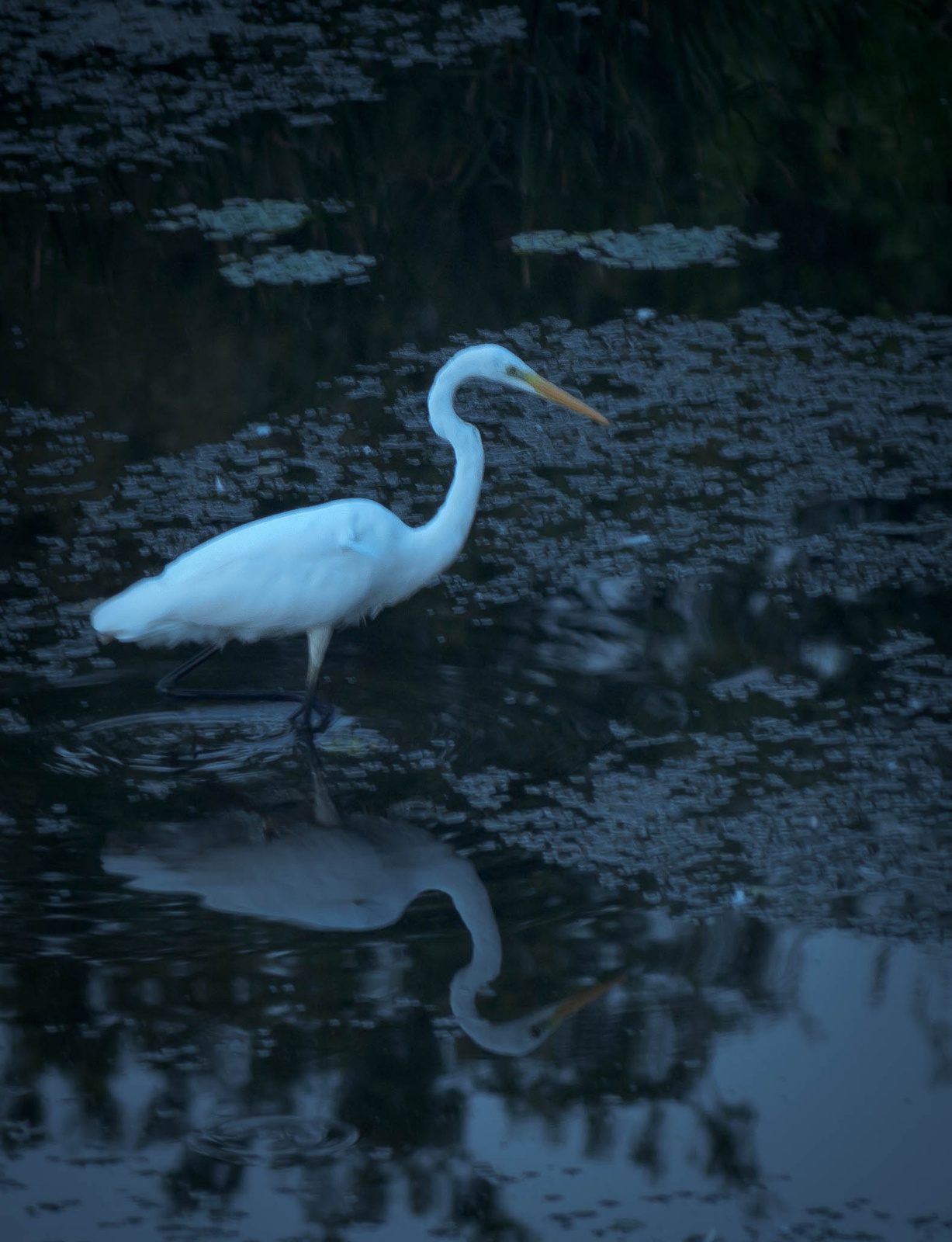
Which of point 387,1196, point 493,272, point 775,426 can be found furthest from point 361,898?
point 493,272

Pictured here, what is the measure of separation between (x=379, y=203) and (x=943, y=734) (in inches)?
188

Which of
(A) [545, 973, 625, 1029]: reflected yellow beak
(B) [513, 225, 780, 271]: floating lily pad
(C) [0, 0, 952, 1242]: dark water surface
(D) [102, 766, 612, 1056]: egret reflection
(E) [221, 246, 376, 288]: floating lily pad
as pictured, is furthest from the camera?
(B) [513, 225, 780, 271]: floating lily pad

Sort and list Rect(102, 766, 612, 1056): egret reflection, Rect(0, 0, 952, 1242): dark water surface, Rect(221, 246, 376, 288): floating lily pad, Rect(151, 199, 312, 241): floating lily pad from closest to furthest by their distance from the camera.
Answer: Rect(0, 0, 952, 1242): dark water surface < Rect(102, 766, 612, 1056): egret reflection < Rect(221, 246, 376, 288): floating lily pad < Rect(151, 199, 312, 241): floating lily pad

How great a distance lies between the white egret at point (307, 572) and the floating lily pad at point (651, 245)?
3.12m

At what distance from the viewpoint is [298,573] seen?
3.91m

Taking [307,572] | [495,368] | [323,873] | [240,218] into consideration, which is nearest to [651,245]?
[240,218]

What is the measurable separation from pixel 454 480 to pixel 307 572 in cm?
50

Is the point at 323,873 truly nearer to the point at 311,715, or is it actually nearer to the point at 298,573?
the point at 311,715

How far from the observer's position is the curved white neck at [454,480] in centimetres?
410

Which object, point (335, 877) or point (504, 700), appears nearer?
point (335, 877)

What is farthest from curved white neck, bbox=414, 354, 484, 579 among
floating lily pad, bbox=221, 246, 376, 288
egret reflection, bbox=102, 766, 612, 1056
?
floating lily pad, bbox=221, 246, 376, 288

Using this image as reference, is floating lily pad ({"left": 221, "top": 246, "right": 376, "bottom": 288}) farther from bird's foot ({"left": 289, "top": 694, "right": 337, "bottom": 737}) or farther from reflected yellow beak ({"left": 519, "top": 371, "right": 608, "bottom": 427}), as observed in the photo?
bird's foot ({"left": 289, "top": 694, "right": 337, "bottom": 737})

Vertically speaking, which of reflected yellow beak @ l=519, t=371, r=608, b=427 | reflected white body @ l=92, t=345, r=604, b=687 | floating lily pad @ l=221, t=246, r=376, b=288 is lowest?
reflected white body @ l=92, t=345, r=604, b=687

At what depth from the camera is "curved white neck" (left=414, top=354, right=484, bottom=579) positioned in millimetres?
4098
